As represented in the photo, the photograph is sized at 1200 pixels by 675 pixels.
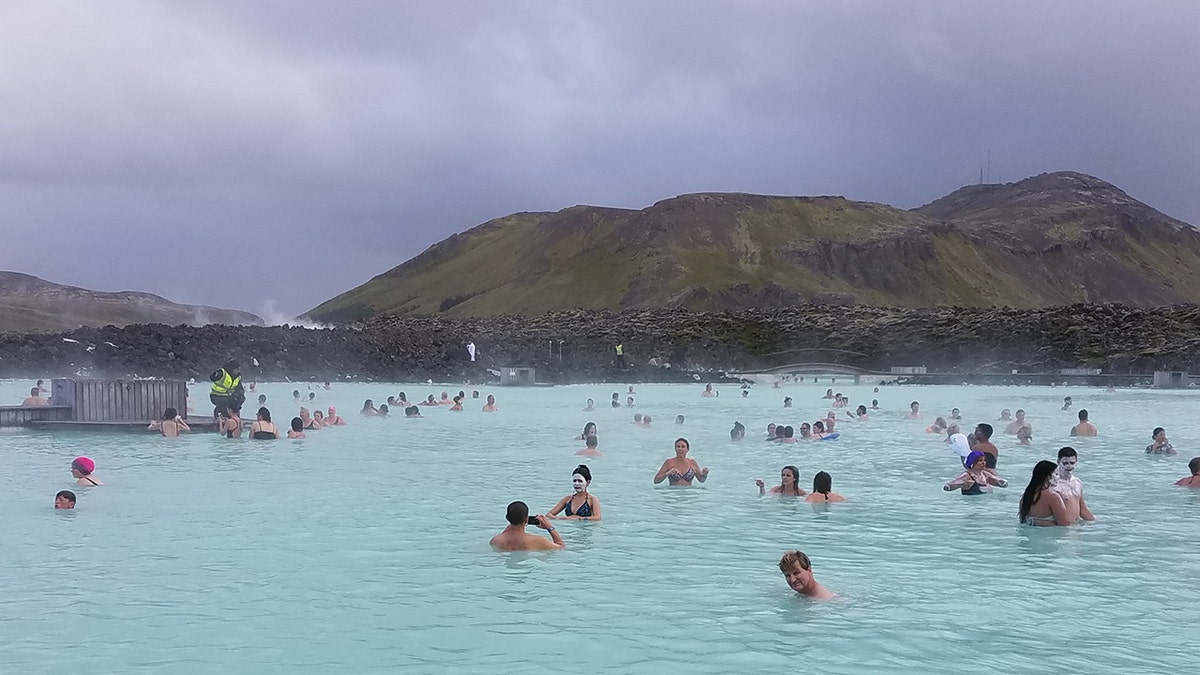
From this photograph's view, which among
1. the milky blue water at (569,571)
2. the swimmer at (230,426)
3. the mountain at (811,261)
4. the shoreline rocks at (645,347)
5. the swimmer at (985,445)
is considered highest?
the mountain at (811,261)

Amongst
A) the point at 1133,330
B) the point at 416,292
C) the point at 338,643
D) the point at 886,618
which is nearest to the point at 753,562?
the point at 886,618

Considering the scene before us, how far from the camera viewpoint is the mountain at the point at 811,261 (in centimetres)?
15188

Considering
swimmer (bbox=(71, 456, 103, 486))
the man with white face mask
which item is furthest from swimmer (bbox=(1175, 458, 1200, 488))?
swimmer (bbox=(71, 456, 103, 486))

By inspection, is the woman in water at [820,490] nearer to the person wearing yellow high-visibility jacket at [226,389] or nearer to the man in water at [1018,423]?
the man in water at [1018,423]

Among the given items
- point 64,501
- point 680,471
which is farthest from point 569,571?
point 64,501

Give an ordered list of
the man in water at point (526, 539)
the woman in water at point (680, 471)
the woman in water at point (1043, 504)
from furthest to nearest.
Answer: the woman in water at point (680, 471) < the woman in water at point (1043, 504) < the man in water at point (526, 539)

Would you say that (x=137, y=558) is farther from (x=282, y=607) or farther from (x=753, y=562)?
(x=753, y=562)

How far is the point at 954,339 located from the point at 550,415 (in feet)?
129

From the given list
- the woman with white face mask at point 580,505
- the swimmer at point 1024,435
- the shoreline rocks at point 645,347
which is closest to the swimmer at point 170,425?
the woman with white face mask at point 580,505

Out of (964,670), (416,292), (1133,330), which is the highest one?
(416,292)

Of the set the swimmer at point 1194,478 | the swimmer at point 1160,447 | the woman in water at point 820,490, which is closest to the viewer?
the woman in water at point 820,490

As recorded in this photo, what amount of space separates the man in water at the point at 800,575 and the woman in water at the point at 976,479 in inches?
238

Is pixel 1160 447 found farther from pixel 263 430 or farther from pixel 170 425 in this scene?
pixel 170 425

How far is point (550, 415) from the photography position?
31.2 metres
